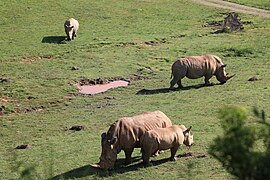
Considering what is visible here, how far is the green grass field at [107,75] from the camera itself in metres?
16.5

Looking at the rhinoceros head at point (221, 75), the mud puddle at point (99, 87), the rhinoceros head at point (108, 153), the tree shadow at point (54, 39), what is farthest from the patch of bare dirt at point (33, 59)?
the rhinoceros head at point (108, 153)

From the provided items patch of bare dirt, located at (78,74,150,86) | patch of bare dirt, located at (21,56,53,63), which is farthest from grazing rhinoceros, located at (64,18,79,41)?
patch of bare dirt, located at (78,74,150,86)

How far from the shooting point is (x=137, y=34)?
34.4 m

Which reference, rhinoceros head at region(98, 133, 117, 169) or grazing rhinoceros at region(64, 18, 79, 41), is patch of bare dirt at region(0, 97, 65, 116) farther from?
grazing rhinoceros at region(64, 18, 79, 41)

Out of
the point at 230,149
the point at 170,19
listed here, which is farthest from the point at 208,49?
the point at 230,149

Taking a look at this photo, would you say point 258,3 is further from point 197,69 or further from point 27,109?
point 27,109

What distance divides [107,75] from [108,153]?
11.5 metres

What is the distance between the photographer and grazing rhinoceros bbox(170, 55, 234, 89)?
23.8 m

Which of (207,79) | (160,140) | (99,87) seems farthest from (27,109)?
(160,140)

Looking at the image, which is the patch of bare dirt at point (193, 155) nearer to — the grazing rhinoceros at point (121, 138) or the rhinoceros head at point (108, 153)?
the grazing rhinoceros at point (121, 138)

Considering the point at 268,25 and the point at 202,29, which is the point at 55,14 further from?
the point at 268,25

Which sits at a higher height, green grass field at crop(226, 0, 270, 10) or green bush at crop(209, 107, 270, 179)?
green bush at crop(209, 107, 270, 179)

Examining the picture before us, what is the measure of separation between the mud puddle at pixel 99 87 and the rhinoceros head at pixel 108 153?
919 centimetres

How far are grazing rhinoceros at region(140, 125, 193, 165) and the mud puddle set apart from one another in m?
9.12
